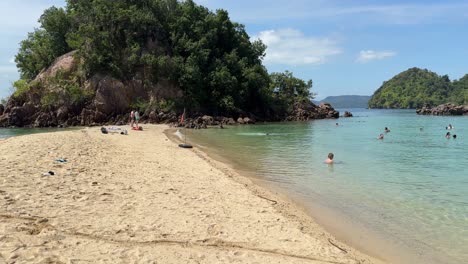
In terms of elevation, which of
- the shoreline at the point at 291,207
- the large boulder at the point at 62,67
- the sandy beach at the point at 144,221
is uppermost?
the large boulder at the point at 62,67

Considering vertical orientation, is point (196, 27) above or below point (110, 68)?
above

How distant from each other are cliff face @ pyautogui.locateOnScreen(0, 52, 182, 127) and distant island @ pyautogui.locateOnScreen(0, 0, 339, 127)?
5.8 inches

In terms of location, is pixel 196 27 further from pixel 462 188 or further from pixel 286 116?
pixel 462 188

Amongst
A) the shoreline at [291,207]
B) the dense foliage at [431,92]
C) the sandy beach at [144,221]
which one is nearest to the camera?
the sandy beach at [144,221]

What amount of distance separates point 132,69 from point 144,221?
54.8 m

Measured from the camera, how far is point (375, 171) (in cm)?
1850

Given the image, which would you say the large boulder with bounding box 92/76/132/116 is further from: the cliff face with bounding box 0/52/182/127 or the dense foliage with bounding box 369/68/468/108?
the dense foliage with bounding box 369/68/468/108

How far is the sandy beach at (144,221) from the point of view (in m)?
6.55

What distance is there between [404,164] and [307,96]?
206 feet

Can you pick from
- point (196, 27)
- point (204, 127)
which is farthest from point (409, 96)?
point (204, 127)

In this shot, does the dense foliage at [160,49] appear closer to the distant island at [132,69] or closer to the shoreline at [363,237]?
the distant island at [132,69]

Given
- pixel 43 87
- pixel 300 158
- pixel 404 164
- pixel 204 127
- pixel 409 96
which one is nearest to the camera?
pixel 404 164

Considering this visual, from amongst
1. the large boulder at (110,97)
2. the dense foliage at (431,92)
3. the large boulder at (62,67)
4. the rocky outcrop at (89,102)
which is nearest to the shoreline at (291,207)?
the rocky outcrop at (89,102)

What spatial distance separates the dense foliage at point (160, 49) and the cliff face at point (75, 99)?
1599 millimetres
